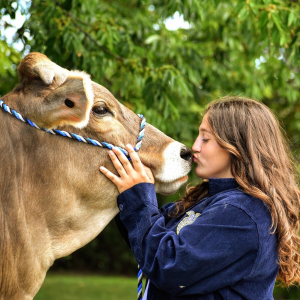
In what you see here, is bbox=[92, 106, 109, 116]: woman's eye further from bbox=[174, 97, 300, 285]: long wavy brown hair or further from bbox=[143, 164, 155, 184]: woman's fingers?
bbox=[174, 97, 300, 285]: long wavy brown hair

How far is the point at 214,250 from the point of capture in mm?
2160

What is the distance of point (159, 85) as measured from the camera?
178 inches

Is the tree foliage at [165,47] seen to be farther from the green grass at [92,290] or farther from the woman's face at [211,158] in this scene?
the green grass at [92,290]

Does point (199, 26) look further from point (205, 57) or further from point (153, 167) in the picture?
point (153, 167)

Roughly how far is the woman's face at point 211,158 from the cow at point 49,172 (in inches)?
5.8

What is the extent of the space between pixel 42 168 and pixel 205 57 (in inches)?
190

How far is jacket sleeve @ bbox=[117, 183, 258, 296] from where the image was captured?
2150 mm

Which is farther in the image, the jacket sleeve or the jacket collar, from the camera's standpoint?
the jacket collar

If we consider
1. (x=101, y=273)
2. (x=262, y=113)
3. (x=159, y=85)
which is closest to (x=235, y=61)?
(x=159, y=85)

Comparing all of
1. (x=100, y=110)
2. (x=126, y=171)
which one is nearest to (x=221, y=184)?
(x=126, y=171)

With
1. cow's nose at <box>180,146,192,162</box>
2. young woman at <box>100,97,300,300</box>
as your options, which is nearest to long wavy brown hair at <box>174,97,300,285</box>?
young woman at <box>100,97,300,300</box>

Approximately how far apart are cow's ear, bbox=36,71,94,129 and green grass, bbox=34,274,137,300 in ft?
27.0

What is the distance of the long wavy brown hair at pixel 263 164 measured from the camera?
232cm

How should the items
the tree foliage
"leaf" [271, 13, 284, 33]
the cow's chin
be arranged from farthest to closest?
the tree foliage, "leaf" [271, 13, 284, 33], the cow's chin
